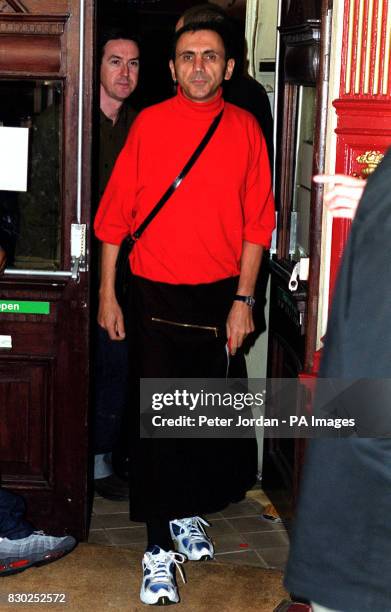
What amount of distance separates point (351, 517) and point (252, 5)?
12.2 ft

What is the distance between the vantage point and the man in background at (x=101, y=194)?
5.00 meters

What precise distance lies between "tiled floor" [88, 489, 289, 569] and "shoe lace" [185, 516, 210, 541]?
0.35 feet

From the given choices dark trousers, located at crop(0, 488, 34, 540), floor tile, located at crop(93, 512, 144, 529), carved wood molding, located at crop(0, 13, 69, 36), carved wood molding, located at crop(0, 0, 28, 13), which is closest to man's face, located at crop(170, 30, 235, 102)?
carved wood molding, located at crop(0, 13, 69, 36)

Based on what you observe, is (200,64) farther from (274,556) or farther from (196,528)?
(274,556)

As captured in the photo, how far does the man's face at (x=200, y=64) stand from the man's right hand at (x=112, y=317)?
849mm

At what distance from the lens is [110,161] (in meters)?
5.09

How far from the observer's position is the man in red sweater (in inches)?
165

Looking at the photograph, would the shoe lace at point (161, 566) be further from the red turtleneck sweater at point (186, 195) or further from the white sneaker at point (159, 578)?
the red turtleneck sweater at point (186, 195)

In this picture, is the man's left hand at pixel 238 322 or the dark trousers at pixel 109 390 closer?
the man's left hand at pixel 238 322

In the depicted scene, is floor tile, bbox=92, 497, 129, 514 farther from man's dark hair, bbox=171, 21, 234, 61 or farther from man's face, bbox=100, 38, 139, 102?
man's dark hair, bbox=171, 21, 234, 61

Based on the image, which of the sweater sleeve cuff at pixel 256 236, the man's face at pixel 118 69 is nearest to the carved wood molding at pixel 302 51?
the sweater sleeve cuff at pixel 256 236

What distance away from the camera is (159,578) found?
4.20 metres

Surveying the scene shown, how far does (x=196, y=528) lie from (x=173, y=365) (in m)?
0.79

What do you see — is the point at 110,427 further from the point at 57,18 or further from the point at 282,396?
the point at 57,18
